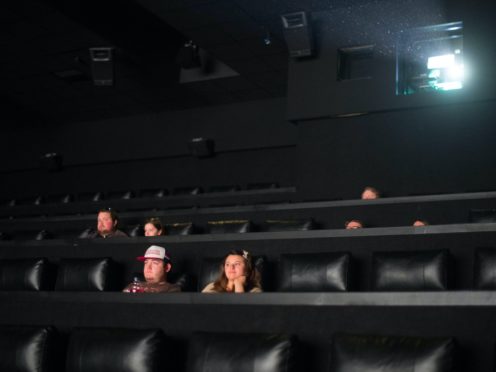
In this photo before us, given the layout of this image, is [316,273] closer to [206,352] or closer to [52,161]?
[206,352]

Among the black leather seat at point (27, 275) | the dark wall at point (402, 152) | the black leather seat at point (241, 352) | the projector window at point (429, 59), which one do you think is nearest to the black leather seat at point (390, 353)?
the black leather seat at point (241, 352)

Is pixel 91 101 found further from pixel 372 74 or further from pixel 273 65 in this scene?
pixel 372 74

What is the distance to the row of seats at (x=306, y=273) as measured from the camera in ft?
9.55

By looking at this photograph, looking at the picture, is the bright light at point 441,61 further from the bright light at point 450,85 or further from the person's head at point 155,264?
the person's head at point 155,264

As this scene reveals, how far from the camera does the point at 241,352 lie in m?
2.06

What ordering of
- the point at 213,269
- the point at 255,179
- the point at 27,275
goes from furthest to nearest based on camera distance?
the point at 255,179
the point at 27,275
the point at 213,269

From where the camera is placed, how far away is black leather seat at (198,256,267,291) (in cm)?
346

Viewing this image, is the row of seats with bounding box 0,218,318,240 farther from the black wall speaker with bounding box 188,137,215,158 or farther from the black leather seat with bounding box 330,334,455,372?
the black wall speaker with bounding box 188,137,215,158

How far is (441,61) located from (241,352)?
4.94 m

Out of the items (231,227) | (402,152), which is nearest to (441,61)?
(402,152)

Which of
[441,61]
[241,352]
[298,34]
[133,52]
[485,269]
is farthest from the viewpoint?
[133,52]

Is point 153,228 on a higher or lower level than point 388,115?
lower

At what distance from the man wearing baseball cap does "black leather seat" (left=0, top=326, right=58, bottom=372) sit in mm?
1003

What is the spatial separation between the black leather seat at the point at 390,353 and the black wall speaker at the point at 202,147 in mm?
7530
